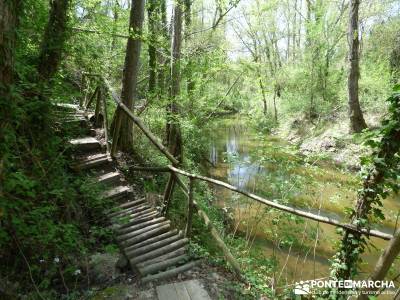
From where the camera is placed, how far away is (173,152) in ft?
29.2

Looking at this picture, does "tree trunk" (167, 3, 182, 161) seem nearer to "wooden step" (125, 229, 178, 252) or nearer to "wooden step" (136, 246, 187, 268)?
"wooden step" (125, 229, 178, 252)

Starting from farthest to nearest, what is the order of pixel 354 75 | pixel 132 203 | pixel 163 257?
pixel 354 75 → pixel 132 203 → pixel 163 257

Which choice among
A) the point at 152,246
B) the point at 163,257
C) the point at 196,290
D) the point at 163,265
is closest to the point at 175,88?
the point at 152,246

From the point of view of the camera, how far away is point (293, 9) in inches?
1142

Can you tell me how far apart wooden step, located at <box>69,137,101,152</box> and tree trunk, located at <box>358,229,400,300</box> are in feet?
16.5

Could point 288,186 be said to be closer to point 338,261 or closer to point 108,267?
point 338,261

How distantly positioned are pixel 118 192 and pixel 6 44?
3293 mm

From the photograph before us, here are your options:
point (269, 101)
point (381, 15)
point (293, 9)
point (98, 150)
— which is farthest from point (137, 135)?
point (293, 9)

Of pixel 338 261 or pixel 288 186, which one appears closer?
pixel 338 261

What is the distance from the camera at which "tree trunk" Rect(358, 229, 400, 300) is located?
2494mm

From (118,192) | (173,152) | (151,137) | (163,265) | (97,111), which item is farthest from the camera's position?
(173,152)

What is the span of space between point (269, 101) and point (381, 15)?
33.3 feet

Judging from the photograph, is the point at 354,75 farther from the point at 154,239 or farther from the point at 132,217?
the point at 154,239

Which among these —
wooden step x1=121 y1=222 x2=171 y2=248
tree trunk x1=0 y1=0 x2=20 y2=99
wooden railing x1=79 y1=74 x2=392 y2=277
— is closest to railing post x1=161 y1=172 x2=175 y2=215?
wooden railing x1=79 y1=74 x2=392 y2=277
